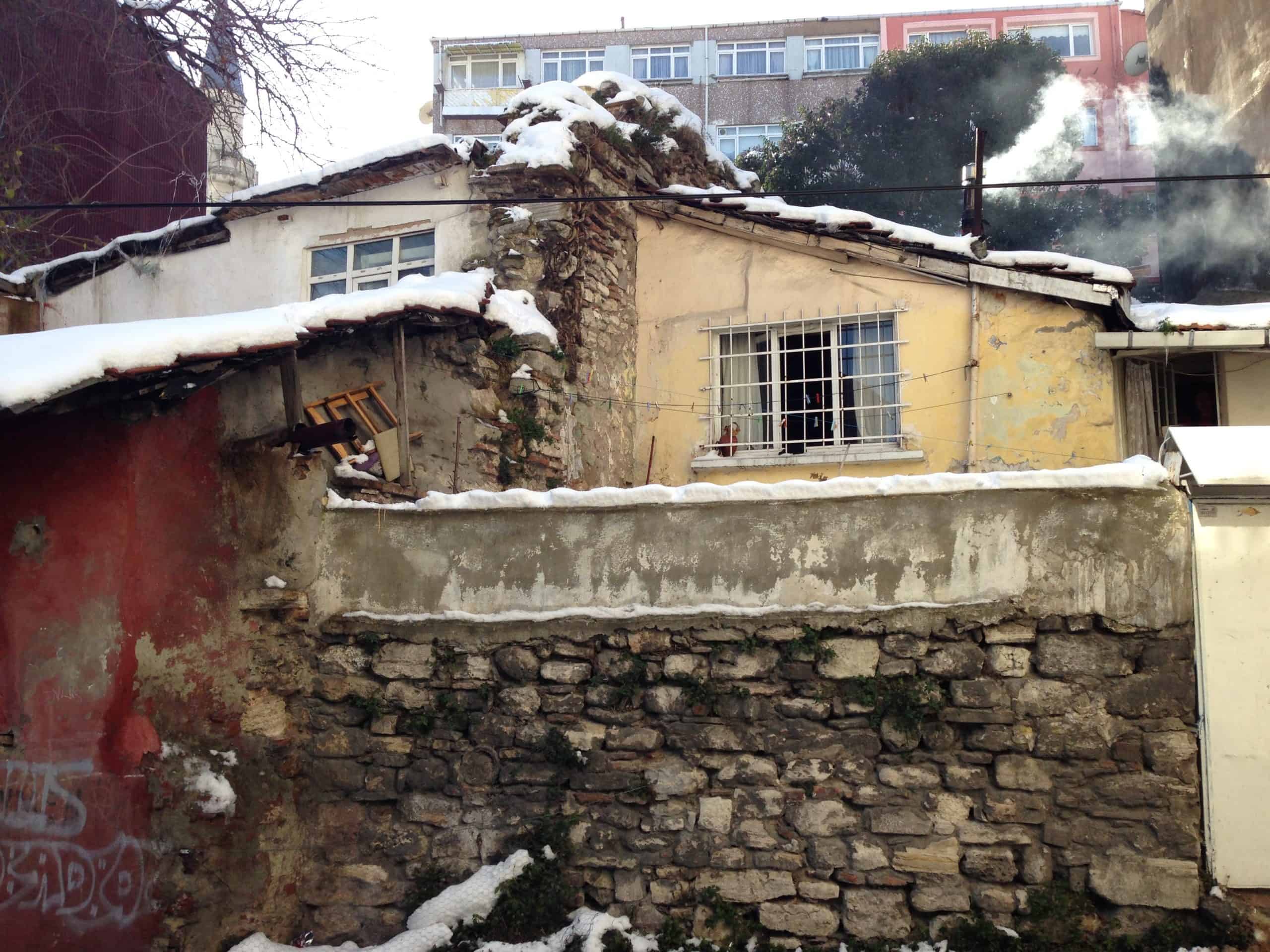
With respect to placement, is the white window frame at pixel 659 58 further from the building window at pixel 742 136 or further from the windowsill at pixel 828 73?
the windowsill at pixel 828 73

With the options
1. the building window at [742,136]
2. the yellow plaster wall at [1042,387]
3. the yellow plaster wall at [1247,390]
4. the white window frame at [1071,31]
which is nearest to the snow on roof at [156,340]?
the yellow plaster wall at [1042,387]

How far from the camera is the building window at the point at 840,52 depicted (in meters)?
29.7

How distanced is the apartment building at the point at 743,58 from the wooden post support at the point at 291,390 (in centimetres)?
2447

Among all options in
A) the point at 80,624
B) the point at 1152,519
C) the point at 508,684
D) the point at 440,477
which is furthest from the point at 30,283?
the point at 1152,519

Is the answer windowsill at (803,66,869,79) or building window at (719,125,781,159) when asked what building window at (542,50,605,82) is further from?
windowsill at (803,66,869,79)

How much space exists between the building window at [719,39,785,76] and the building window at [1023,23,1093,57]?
22.8 feet

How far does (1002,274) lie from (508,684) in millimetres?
5501

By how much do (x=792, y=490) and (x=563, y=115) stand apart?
5178 mm

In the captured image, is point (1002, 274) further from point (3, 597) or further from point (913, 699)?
point (3, 597)

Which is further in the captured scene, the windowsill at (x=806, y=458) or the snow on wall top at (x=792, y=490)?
the windowsill at (x=806, y=458)

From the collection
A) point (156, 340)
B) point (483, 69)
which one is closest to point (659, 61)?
point (483, 69)

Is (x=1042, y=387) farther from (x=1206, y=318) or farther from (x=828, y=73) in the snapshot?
(x=828, y=73)

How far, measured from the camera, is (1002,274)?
8867 mm

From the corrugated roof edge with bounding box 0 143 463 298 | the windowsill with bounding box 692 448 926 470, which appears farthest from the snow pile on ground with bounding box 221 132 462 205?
the windowsill with bounding box 692 448 926 470
